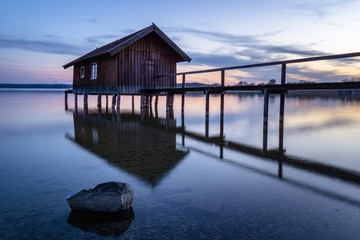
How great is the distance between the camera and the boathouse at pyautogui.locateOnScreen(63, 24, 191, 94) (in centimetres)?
2158

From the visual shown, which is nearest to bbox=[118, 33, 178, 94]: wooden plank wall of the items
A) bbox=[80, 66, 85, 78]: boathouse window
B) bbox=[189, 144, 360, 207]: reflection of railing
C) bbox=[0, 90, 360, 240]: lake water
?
bbox=[80, 66, 85, 78]: boathouse window

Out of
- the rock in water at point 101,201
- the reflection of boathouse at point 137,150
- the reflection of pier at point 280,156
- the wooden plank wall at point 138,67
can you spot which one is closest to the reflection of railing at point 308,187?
the reflection of pier at point 280,156

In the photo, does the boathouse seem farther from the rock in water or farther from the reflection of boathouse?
the rock in water

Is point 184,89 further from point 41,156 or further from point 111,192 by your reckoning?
point 111,192

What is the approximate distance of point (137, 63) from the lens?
22.3 metres

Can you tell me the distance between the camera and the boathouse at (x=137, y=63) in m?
21.6

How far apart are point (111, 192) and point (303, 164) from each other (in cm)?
500

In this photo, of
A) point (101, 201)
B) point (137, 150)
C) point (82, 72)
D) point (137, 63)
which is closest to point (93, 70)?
point (82, 72)

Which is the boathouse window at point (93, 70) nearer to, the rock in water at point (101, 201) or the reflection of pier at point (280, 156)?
the reflection of pier at point (280, 156)

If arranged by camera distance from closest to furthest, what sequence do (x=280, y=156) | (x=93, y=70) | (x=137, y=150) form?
1. (x=280, y=156)
2. (x=137, y=150)
3. (x=93, y=70)

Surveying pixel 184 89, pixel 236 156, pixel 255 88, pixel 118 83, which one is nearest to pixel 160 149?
pixel 236 156

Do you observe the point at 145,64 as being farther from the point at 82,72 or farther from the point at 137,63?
the point at 82,72

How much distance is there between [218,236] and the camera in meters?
3.34

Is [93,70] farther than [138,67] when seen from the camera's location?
Yes
